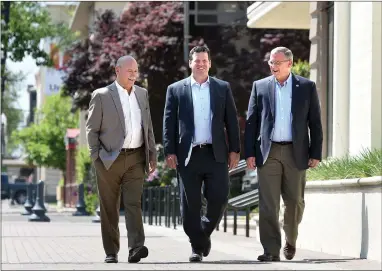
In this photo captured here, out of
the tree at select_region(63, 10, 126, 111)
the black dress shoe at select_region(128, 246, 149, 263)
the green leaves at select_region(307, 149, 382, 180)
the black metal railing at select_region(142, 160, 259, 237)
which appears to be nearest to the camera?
the black dress shoe at select_region(128, 246, 149, 263)

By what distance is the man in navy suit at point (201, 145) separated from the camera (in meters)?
11.5

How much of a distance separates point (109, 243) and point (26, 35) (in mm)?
30387

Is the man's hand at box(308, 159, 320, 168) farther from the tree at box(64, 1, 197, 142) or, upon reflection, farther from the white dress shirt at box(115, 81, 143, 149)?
the tree at box(64, 1, 197, 142)

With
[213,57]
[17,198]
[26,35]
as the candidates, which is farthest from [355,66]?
[17,198]

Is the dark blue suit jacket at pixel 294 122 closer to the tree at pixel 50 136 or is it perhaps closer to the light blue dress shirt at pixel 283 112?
the light blue dress shirt at pixel 283 112

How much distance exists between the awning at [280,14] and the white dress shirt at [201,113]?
10.8 metres

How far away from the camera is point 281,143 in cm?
1155

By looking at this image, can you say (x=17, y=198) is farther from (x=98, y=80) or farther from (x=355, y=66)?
(x=355, y=66)

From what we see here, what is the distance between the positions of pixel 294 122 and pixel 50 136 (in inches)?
2635

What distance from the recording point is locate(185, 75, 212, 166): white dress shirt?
11.5 meters

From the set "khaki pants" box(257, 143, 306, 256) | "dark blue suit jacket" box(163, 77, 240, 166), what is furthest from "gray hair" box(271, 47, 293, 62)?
"khaki pants" box(257, 143, 306, 256)

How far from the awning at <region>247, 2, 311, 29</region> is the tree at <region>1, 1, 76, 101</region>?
16075 millimetres

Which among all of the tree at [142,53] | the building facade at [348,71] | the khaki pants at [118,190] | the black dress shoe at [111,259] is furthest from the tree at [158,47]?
the black dress shoe at [111,259]

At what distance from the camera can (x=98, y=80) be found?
127 ft
